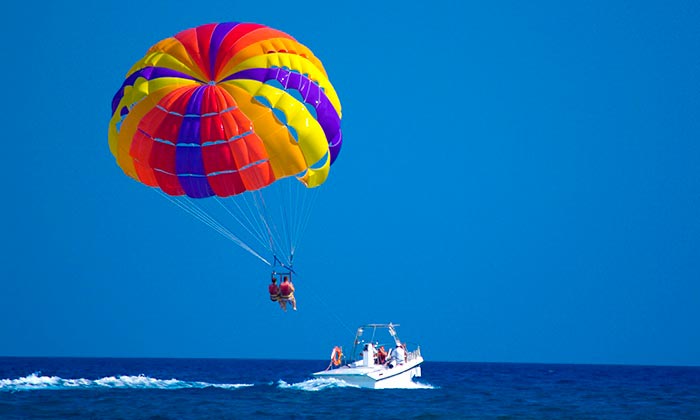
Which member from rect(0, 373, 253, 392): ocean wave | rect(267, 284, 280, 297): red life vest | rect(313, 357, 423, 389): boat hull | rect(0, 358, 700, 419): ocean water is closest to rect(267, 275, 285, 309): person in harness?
rect(267, 284, 280, 297): red life vest

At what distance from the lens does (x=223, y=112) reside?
23.1 meters

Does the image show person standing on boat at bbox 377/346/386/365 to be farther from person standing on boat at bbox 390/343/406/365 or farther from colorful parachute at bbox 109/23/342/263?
colorful parachute at bbox 109/23/342/263

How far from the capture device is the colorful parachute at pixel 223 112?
76.3 feet

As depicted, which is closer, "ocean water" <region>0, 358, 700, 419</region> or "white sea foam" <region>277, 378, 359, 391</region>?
"ocean water" <region>0, 358, 700, 419</region>

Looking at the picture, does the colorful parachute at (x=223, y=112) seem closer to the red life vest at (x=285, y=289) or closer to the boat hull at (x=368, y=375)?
the red life vest at (x=285, y=289)

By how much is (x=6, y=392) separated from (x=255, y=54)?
15772 millimetres

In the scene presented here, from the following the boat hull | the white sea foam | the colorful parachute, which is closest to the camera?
the colorful parachute

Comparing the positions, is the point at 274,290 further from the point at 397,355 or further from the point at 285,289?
the point at 397,355

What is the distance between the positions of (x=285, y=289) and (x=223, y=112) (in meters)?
4.37

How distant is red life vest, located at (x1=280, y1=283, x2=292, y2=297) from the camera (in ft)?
77.8

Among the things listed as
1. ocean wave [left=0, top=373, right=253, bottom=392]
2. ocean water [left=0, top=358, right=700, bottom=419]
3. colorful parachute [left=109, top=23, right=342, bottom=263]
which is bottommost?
ocean water [left=0, top=358, right=700, bottom=419]

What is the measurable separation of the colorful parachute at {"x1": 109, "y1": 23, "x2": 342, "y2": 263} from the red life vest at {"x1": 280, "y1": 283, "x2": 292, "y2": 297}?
240 centimetres

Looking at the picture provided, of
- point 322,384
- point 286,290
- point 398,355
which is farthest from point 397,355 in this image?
point 286,290

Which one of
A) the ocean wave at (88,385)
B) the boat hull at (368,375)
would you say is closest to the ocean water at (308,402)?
the ocean wave at (88,385)
